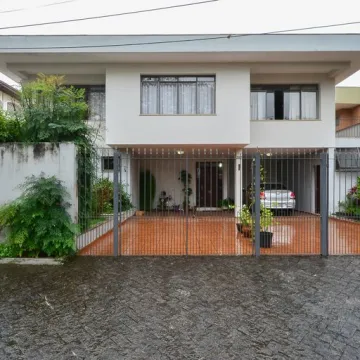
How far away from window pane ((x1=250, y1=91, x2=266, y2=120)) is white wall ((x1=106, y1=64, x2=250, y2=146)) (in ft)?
4.53

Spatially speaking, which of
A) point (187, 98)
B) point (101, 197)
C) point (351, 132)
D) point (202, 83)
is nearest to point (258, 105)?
point (202, 83)

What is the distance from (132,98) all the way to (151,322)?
9.27 metres

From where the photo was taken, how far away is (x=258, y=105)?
12.4 meters

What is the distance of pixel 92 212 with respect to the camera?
23.8ft

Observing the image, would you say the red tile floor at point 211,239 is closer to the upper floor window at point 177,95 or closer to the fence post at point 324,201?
the fence post at point 324,201

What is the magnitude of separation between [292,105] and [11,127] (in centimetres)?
1058

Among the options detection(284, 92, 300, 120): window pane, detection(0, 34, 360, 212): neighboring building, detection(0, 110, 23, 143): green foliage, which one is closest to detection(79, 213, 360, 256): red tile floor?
detection(0, 34, 360, 212): neighboring building

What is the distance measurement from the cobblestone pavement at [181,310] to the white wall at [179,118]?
6.31 m

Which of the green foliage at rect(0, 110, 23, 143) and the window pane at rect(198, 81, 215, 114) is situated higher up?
the window pane at rect(198, 81, 215, 114)

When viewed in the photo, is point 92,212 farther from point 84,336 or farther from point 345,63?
point 345,63

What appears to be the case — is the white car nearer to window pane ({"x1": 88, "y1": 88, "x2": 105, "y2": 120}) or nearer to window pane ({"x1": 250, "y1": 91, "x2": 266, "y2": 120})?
window pane ({"x1": 250, "y1": 91, "x2": 266, "y2": 120})

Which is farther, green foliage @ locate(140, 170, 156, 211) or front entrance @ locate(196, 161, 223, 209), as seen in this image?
front entrance @ locate(196, 161, 223, 209)

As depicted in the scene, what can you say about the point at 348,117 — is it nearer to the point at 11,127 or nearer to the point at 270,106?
the point at 270,106

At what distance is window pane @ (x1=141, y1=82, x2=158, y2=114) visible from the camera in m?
11.5
